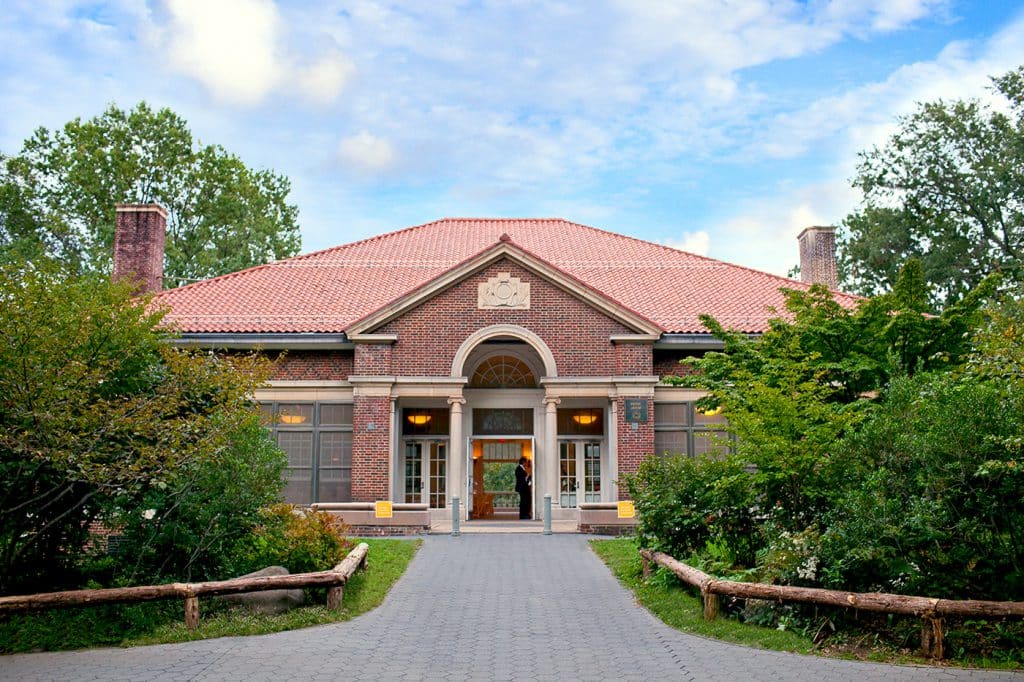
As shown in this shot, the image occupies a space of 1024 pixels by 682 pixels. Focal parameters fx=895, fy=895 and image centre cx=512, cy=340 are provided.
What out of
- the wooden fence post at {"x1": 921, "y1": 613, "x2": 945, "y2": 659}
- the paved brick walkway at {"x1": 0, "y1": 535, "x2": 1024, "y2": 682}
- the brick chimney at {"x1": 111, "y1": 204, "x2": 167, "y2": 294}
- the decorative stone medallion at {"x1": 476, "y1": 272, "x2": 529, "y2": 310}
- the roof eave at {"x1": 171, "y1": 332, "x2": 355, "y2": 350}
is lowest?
the paved brick walkway at {"x1": 0, "y1": 535, "x2": 1024, "y2": 682}

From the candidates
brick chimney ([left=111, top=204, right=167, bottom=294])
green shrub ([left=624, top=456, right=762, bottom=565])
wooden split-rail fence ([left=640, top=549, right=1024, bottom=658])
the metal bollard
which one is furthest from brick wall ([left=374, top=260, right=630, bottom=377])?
wooden split-rail fence ([left=640, top=549, right=1024, bottom=658])

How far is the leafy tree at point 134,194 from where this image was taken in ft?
126

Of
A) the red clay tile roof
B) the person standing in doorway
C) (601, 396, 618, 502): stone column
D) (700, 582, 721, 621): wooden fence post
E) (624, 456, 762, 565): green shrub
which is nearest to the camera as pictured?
(700, 582, 721, 621): wooden fence post

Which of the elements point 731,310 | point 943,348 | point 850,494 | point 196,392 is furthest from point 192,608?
point 731,310

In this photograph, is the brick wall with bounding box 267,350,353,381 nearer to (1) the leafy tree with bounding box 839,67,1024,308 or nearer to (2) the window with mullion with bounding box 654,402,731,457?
(2) the window with mullion with bounding box 654,402,731,457

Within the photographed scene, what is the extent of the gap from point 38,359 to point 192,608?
3.33m

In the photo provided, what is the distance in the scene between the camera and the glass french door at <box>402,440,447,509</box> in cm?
2470

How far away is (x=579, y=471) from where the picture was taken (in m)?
24.7

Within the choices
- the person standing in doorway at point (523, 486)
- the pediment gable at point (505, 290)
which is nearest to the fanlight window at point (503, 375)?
the person standing in doorway at point (523, 486)

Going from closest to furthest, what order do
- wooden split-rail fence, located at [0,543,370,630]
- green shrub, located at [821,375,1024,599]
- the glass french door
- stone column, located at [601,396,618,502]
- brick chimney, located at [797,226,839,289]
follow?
green shrub, located at [821,375,1024,599] < wooden split-rail fence, located at [0,543,370,630] < stone column, located at [601,396,618,502] < the glass french door < brick chimney, located at [797,226,839,289]

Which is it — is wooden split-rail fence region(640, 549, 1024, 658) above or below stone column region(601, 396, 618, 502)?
below

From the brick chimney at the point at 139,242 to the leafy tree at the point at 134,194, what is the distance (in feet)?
37.2

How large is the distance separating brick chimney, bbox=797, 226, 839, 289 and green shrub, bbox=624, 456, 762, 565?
1573 centimetres

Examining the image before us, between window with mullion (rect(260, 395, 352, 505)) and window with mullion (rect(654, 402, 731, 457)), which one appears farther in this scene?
window with mullion (rect(654, 402, 731, 457))
